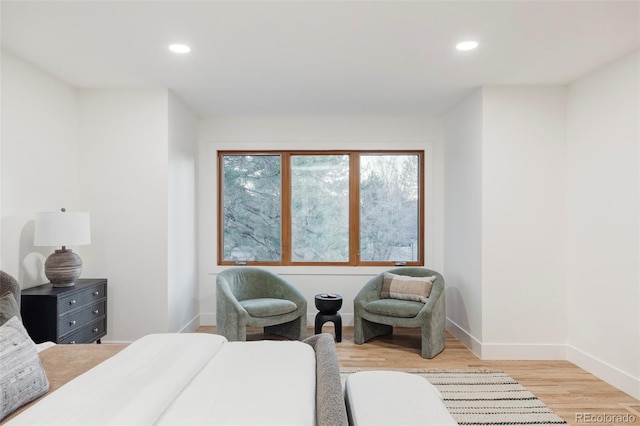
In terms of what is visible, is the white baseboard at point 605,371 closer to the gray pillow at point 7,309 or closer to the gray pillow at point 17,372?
the gray pillow at point 17,372

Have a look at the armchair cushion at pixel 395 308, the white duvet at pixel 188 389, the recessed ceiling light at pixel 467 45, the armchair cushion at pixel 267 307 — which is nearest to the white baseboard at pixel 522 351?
the armchair cushion at pixel 395 308

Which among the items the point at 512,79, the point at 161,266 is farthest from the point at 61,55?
the point at 512,79

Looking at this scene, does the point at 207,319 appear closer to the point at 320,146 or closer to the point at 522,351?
the point at 320,146

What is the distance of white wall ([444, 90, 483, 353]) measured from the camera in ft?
12.6

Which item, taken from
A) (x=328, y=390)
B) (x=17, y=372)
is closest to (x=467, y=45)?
(x=328, y=390)

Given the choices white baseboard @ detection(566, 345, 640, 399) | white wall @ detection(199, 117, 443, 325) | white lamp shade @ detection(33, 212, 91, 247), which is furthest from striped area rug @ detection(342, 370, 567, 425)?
white lamp shade @ detection(33, 212, 91, 247)

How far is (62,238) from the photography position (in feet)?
10.0

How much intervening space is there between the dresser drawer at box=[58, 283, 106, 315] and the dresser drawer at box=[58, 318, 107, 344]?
21 cm

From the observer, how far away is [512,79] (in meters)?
3.56

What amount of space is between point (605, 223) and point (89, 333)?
14.3 feet

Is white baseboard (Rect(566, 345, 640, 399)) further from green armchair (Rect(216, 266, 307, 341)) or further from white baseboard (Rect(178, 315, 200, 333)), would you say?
white baseboard (Rect(178, 315, 200, 333))

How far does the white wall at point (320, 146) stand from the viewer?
487 centimetres

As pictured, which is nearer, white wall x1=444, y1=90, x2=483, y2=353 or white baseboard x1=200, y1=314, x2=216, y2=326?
white wall x1=444, y1=90, x2=483, y2=353

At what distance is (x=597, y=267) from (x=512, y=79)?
1.80m
